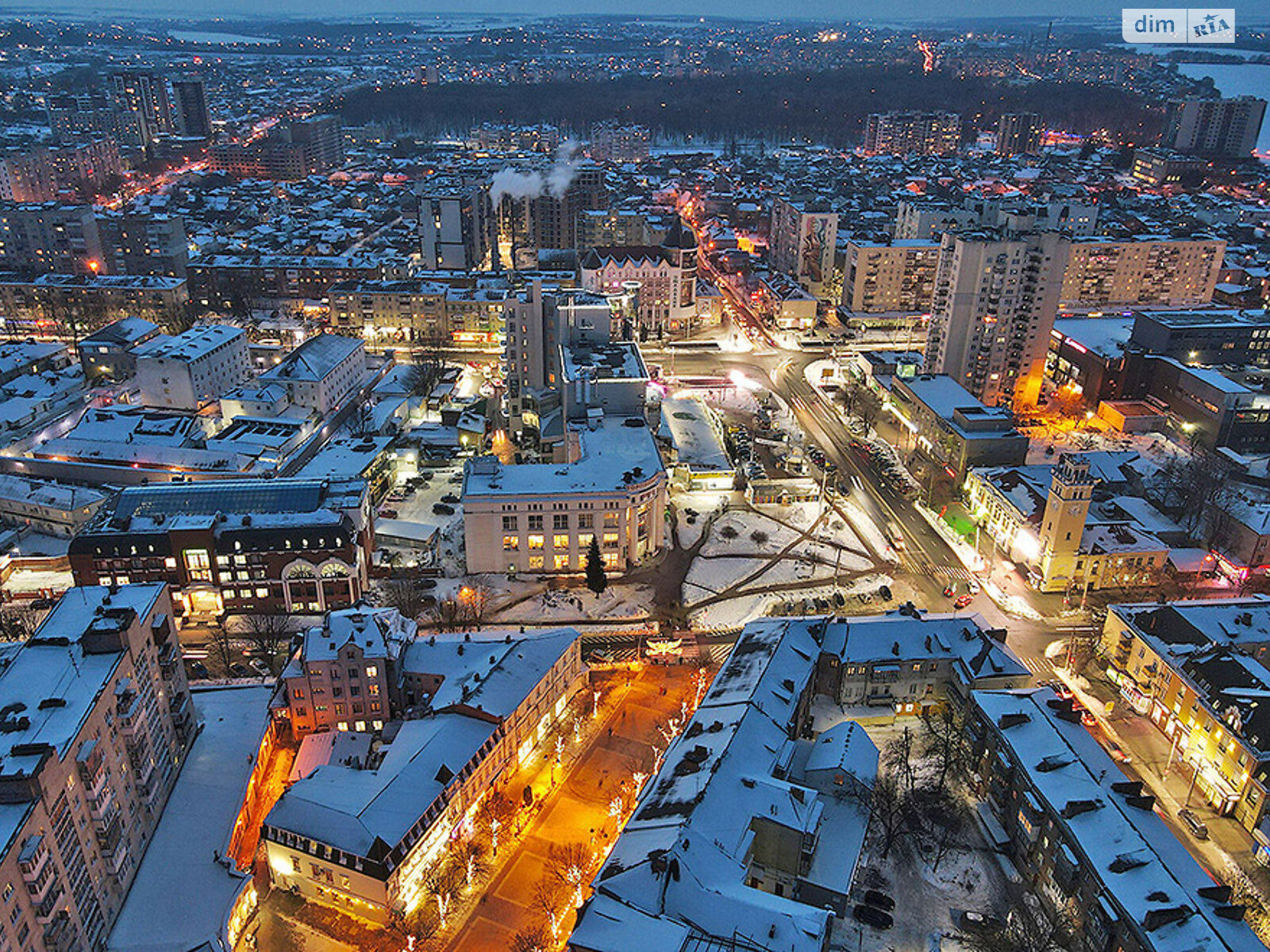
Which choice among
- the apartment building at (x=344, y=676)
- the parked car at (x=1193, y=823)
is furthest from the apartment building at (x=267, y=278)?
the parked car at (x=1193, y=823)

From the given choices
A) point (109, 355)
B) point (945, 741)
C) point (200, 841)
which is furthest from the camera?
point (109, 355)

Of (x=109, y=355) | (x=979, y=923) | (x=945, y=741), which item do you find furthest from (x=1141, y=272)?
(x=109, y=355)

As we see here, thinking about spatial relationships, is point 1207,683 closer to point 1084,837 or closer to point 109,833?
point 1084,837

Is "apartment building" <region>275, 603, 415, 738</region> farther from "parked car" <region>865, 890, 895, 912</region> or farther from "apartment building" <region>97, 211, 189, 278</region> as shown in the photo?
"apartment building" <region>97, 211, 189, 278</region>

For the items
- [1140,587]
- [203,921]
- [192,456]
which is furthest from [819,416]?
[203,921]

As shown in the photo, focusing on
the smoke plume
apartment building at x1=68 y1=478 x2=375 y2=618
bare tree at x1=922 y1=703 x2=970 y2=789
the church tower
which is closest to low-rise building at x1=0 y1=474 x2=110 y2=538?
apartment building at x1=68 y1=478 x2=375 y2=618

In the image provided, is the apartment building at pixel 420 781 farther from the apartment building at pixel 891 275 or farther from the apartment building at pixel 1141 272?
the apartment building at pixel 1141 272
